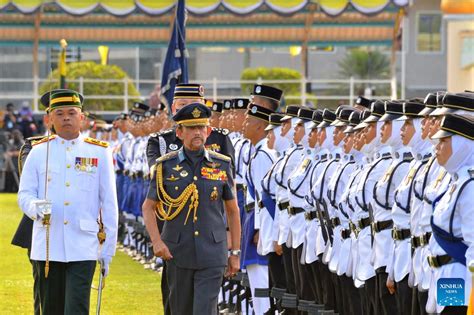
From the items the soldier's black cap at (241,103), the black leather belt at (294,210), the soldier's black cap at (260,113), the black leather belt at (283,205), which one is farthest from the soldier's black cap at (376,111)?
the soldier's black cap at (241,103)

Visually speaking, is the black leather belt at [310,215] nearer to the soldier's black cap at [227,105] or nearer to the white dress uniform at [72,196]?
the white dress uniform at [72,196]

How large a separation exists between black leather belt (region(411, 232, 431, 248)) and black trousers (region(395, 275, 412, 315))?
1.75 ft

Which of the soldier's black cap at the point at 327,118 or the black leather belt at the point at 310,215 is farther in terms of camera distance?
the soldier's black cap at the point at 327,118

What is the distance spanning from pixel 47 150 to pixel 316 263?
334 centimetres

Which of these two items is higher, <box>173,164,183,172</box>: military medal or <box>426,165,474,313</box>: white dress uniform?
<box>173,164,183,172</box>: military medal

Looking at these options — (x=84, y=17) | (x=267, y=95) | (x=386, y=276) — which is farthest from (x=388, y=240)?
(x=84, y=17)

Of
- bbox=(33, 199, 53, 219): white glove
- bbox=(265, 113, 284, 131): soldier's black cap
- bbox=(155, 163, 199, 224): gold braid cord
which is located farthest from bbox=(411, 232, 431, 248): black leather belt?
bbox=(265, 113, 284, 131): soldier's black cap

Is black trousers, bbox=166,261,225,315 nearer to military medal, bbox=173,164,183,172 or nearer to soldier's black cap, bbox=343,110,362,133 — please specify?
military medal, bbox=173,164,183,172

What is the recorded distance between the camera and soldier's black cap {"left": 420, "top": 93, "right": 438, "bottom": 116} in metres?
11.4

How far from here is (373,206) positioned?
1212 cm

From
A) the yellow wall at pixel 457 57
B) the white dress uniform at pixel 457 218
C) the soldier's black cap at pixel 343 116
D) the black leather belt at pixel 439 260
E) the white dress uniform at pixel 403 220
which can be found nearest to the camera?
the white dress uniform at pixel 457 218

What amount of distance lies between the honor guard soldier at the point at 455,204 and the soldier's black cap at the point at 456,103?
2.32 feet

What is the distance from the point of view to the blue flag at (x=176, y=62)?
1855 centimetres

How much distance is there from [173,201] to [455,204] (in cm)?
251
